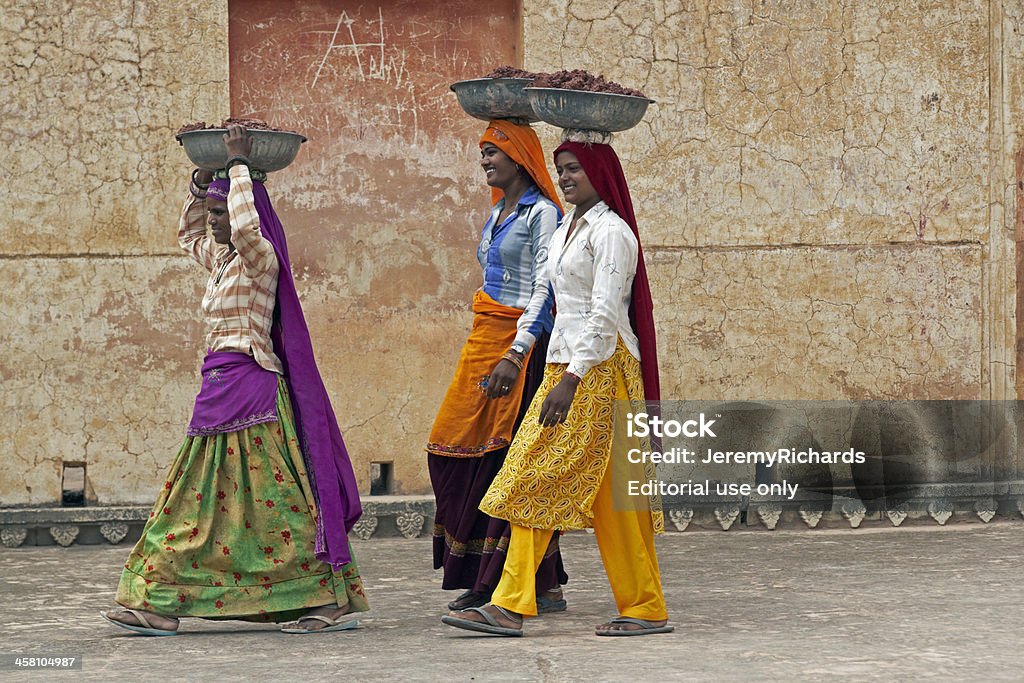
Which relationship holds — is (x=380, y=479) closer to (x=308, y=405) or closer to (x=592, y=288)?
(x=308, y=405)

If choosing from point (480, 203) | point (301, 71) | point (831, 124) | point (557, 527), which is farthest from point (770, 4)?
point (557, 527)

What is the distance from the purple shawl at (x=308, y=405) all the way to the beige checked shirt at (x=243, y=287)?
49 millimetres

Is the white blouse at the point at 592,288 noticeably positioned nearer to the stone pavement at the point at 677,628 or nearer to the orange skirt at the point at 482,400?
the orange skirt at the point at 482,400

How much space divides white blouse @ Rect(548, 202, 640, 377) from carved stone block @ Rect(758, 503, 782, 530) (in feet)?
10.1

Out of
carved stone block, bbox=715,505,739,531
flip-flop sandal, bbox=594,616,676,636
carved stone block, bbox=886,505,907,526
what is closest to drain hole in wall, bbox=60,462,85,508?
carved stone block, bbox=715,505,739,531

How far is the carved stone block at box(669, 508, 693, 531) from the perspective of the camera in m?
8.35

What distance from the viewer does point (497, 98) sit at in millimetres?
6023

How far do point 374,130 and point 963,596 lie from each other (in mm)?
4111

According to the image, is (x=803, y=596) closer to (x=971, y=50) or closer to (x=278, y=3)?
(x=971, y=50)

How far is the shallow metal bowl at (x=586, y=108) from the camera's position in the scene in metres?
5.45

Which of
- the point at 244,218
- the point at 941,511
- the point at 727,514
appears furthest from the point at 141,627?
the point at 941,511

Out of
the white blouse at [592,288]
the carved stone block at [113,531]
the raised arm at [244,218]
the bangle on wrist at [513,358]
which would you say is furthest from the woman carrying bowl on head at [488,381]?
the carved stone block at [113,531]

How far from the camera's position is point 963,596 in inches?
237

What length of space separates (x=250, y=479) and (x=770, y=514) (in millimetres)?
3585
